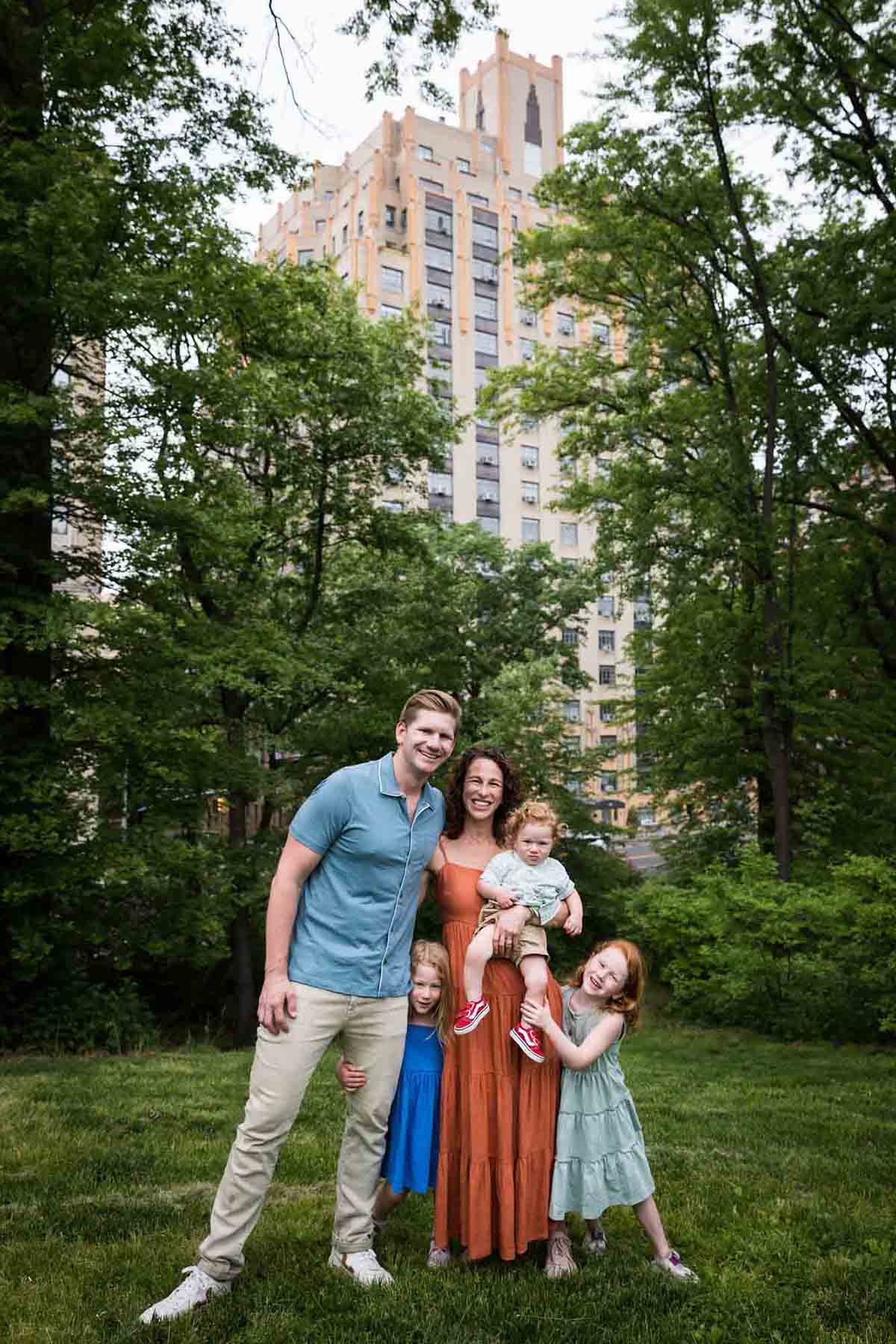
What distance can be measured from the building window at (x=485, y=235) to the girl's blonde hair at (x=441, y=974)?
65896mm

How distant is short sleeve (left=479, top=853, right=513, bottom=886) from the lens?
403 cm

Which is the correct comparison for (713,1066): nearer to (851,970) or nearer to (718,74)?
(851,970)

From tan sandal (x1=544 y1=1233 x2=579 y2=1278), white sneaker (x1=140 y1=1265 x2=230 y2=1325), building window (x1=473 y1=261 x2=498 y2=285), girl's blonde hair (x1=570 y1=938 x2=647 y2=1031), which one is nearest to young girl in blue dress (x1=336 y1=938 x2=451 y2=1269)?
tan sandal (x1=544 y1=1233 x2=579 y2=1278)

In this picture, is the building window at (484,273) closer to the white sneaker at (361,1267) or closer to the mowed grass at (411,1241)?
the mowed grass at (411,1241)

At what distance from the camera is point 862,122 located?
42.4 ft

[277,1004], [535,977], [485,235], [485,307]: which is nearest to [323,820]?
[277,1004]

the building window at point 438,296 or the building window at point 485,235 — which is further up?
the building window at point 485,235

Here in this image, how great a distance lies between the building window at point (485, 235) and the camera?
64000 mm

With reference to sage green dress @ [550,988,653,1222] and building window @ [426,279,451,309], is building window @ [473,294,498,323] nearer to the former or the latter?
building window @ [426,279,451,309]

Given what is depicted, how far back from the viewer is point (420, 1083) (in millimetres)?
4074

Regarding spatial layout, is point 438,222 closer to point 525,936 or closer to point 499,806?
point 499,806

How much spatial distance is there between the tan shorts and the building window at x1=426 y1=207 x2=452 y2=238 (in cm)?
6461

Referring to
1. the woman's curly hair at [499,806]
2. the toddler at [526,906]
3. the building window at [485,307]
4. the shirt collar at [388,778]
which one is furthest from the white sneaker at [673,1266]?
the building window at [485,307]

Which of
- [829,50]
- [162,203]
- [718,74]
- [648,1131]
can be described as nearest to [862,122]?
[829,50]
